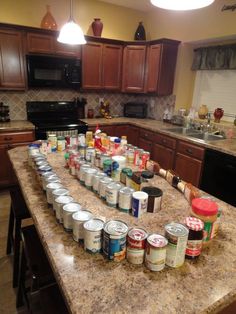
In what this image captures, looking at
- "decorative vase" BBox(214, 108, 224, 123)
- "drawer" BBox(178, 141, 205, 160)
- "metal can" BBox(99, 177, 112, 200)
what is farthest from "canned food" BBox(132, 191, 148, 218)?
"decorative vase" BBox(214, 108, 224, 123)

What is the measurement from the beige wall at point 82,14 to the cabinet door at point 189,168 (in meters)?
2.58

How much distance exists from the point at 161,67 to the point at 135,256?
3.52 metres

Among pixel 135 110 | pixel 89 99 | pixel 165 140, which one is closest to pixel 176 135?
pixel 165 140

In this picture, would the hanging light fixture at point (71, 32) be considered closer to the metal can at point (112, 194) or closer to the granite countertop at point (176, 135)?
the metal can at point (112, 194)

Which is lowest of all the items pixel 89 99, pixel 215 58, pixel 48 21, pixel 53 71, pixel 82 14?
pixel 89 99

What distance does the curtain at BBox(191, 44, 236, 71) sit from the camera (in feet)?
10.7

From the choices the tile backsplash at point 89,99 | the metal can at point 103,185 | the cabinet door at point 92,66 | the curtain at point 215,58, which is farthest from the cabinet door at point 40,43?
the metal can at point 103,185

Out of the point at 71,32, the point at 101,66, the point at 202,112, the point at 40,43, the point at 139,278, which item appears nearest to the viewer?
the point at 139,278

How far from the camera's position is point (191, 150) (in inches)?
120

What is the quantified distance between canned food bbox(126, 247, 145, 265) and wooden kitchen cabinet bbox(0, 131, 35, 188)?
9.18 ft

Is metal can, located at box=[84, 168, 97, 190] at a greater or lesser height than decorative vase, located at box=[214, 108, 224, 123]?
lesser

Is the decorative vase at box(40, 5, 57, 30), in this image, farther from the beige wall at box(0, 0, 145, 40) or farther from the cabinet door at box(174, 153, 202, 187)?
the cabinet door at box(174, 153, 202, 187)

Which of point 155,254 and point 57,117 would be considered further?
point 57,117

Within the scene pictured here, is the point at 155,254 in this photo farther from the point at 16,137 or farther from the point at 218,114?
the point at 218,114
